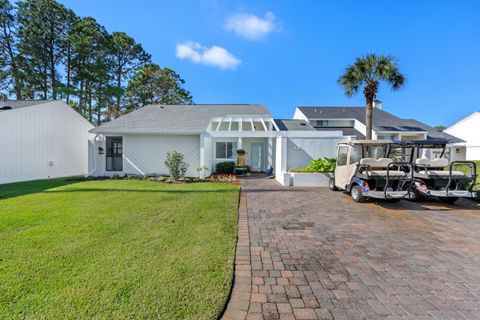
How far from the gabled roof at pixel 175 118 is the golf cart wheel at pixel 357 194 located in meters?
8.73

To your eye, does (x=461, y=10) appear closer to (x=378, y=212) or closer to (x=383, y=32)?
(x=383, y=32)

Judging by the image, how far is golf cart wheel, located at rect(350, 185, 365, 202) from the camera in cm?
711

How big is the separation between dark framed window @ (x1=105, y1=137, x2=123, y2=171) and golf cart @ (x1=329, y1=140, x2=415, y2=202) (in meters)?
13.1

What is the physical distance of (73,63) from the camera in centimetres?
2356

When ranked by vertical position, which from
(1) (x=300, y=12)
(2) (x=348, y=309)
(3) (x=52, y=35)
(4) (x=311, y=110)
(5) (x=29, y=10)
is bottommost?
(2) (x=348, y=309)

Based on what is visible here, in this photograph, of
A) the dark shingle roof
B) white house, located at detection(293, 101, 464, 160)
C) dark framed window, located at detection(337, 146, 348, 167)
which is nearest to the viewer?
dark framed window, located at detection(337, 146, 348, 167)

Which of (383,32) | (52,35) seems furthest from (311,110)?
(52,35)

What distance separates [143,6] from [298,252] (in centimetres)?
1263

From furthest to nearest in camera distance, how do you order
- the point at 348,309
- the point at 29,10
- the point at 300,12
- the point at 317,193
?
1. the point at 29,10
2. the point at 300,12
3. the point at 317,193
4. the point at 348,309

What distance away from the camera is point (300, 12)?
11445 millimetres

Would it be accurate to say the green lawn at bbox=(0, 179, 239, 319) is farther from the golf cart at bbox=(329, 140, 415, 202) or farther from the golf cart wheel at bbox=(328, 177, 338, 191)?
the golf cart wheel at bbox=(328, 177, 338, 191)

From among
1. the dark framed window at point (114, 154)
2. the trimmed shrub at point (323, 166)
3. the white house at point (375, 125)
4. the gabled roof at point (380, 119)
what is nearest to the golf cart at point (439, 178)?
the trimmed shrub at point (323, 166)

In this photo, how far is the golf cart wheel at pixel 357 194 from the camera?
7.11m

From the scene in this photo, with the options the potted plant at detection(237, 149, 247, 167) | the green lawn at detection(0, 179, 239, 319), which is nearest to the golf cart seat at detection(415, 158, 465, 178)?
the green lawn at detection(0, 179, 239, 319)
